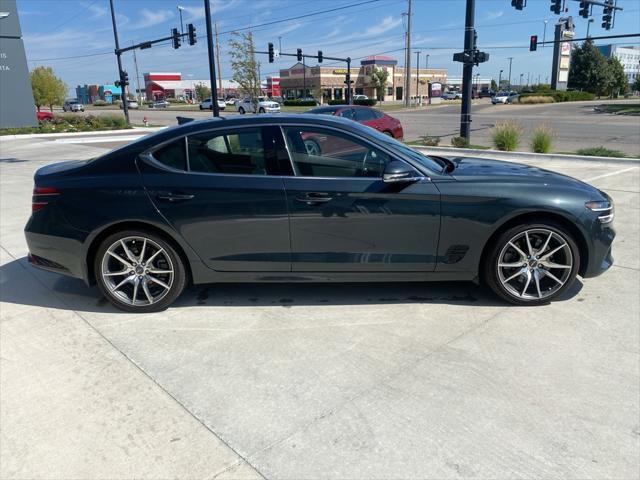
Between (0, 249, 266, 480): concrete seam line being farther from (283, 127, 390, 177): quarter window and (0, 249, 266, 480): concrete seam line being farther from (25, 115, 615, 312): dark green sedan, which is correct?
(283, 127, 390, 177): quarter window

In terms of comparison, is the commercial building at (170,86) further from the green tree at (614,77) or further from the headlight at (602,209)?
the headlight at (602,209)

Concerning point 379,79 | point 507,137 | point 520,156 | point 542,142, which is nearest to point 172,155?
point 520,156

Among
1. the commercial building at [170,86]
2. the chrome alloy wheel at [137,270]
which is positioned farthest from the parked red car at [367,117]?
the commercial building at [170,86]

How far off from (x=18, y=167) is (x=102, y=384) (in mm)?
13115

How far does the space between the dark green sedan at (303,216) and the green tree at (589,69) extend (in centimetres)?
8242

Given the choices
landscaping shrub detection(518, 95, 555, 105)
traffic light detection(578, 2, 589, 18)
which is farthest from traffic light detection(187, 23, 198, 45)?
landscaping shrub detection(518, 95, 555, 105)

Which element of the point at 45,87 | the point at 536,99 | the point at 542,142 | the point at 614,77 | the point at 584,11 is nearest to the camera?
the point at 542,142

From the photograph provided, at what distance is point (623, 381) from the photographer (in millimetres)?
3000

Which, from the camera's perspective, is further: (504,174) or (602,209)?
(504,174)

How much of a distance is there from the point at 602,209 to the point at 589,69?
275 ft

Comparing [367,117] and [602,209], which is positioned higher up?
[367,117]

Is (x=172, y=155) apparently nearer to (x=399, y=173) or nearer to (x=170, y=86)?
(x=399, y=173)

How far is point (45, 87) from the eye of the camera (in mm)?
42938

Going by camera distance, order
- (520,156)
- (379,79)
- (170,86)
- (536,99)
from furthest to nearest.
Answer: (170,86)
(379,79)
(536,99)
(520,156)
